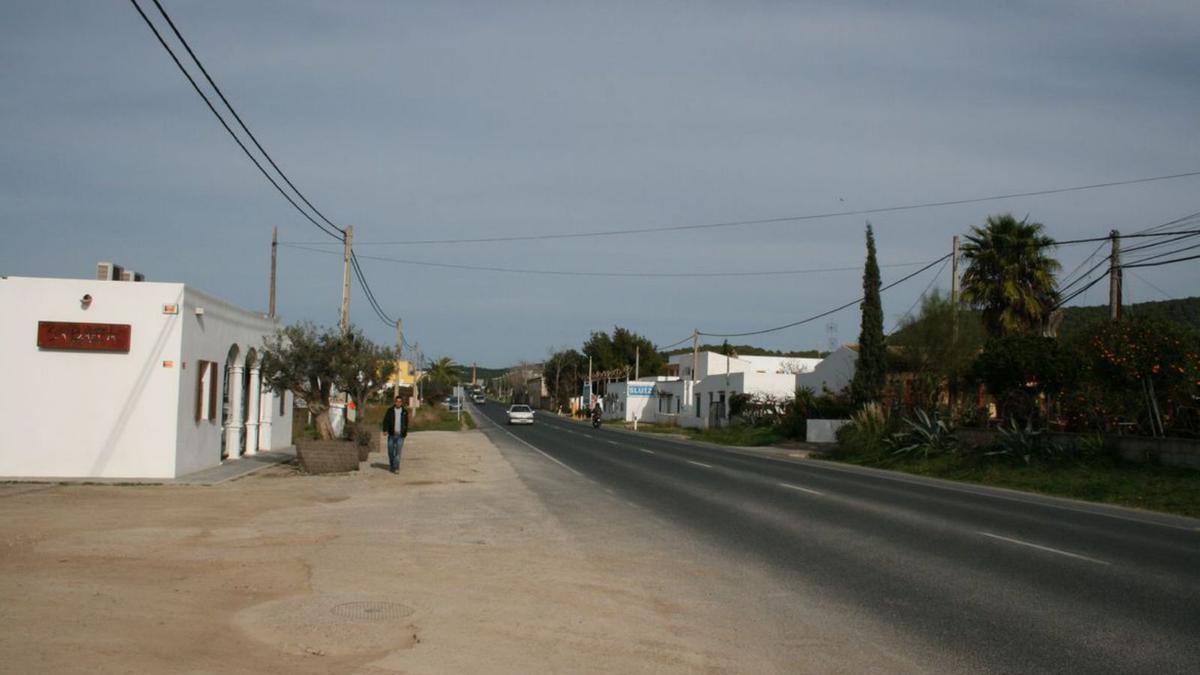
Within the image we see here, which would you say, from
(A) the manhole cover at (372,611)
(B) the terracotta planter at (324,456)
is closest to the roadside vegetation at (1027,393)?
(B) the terracotta planter at (324,456)

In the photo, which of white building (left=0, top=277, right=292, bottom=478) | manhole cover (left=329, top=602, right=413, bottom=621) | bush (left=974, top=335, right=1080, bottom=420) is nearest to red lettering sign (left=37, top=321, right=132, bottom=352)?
white building (left=0, top=277, right=292, bottom=478)

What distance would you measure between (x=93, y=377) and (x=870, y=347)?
2840 centimetres

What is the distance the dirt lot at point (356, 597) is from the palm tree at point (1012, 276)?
26676mm

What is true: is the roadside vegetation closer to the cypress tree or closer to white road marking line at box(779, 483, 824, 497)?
the cypress tree

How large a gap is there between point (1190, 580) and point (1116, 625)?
2.97 metres

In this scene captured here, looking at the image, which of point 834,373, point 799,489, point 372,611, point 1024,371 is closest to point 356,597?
point 372,611

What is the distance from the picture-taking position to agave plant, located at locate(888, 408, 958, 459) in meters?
31.9

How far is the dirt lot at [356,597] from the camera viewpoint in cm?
716

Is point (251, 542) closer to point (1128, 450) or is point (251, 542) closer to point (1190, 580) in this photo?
point (1190, 580)

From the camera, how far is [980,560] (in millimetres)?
11867

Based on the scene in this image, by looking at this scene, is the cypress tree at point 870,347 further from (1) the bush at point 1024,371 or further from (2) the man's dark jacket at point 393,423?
(2) the man's dark jacket at point 393,423

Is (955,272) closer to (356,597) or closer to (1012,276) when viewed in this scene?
(1012,276)

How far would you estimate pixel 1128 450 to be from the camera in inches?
979

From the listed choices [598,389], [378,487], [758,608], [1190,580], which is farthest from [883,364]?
[598,389]
